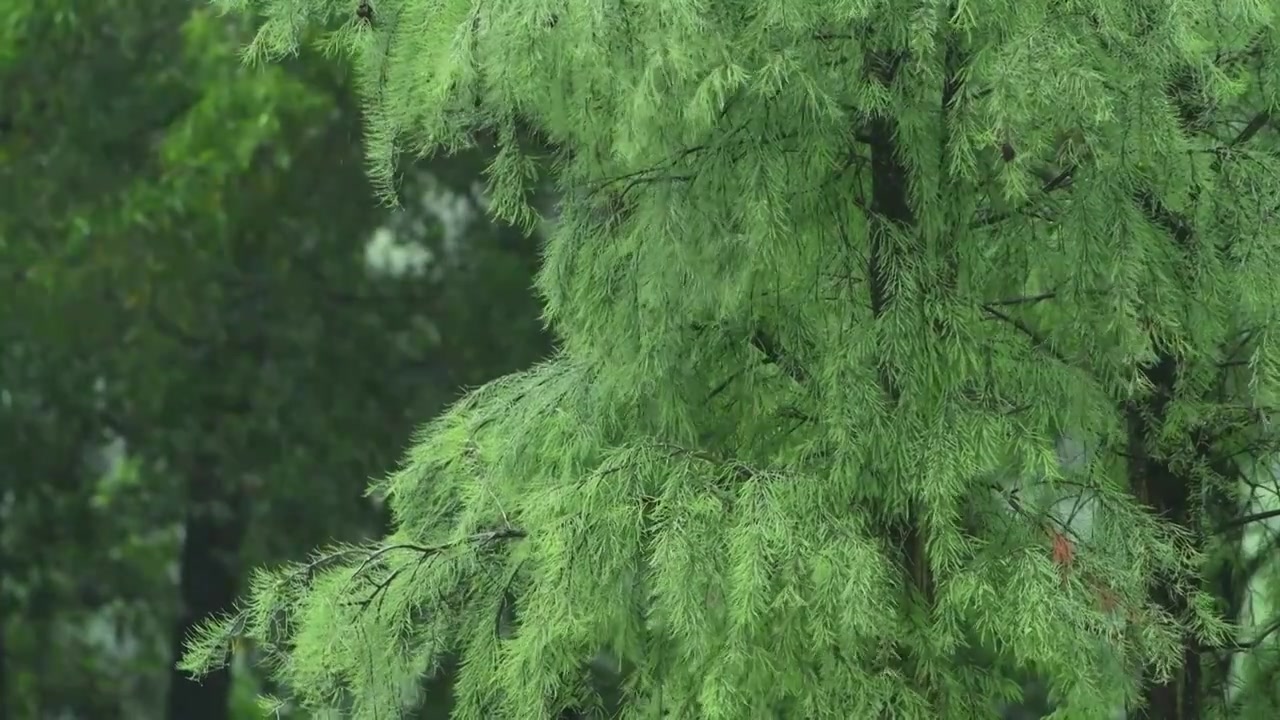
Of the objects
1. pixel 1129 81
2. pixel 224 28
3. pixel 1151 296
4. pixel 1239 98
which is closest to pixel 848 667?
pixel 1151 296

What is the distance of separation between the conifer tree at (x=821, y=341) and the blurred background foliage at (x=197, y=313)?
15.0 ft

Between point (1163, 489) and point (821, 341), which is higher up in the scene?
point (821, 341)

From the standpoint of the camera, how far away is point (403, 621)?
4.38 metres

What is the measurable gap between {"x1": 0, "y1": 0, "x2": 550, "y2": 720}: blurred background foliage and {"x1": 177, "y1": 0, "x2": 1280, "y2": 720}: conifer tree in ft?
15.0

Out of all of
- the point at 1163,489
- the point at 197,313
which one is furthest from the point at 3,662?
the point at 1163,489

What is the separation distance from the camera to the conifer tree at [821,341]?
3.70m

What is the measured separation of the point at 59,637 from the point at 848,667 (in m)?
8.75

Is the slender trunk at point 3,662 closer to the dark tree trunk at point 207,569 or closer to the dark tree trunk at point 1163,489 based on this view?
the dark tree trunk at point 207,569

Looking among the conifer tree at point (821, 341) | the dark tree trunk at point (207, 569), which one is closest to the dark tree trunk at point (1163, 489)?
the conifer tree at point (821, 341)

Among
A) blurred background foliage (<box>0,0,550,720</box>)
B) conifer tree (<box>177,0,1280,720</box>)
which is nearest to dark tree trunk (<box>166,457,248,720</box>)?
blurred background foliage (<box>0,0,550,720</box>)

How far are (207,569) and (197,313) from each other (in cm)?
171

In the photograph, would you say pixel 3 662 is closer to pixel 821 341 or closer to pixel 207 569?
pixel 207 569

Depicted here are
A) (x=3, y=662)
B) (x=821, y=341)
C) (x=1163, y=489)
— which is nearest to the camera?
(x=821, y=341)

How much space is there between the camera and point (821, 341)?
4035mm
